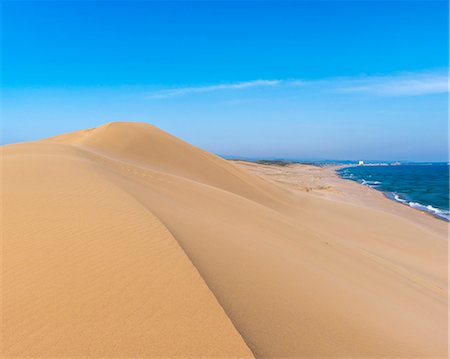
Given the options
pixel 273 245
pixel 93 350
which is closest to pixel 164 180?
pixel 273 245

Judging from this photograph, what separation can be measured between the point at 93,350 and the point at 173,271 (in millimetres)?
1252

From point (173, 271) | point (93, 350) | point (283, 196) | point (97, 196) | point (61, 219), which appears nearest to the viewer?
point (93, 350)

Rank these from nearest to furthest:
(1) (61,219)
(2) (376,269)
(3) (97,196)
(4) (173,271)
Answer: (4) (173,271), (1) (61,219), (3) (97,196), (2) (376,269)

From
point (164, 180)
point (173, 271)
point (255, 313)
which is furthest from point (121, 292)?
point (164, 180)

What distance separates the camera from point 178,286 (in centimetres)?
352

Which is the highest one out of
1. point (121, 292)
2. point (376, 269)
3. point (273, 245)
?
point (121, 292)

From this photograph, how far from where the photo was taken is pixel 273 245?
6.75m

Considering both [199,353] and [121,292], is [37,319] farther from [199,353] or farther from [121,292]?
[199,353]

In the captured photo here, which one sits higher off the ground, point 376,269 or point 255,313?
point 255,313

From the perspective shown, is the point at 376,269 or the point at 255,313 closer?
the point at 255,313

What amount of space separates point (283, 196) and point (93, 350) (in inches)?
697

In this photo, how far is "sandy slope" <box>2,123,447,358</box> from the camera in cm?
293

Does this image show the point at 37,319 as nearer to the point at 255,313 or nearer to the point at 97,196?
the point at 255,313

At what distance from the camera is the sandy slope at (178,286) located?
2.93 m
